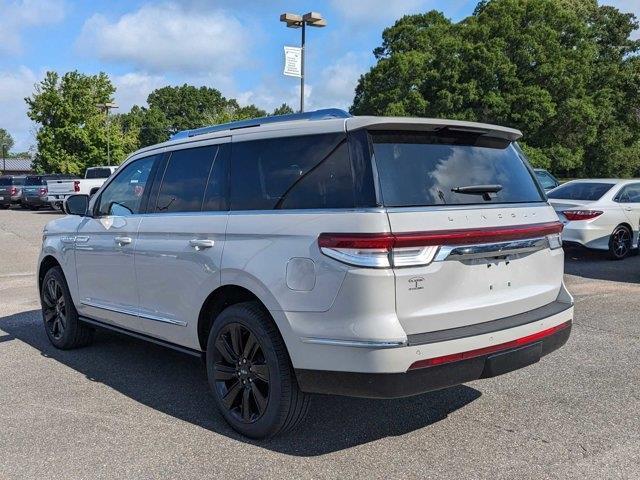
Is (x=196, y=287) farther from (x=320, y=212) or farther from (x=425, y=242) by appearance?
(x=425, y=242)

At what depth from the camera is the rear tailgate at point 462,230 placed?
125 inches

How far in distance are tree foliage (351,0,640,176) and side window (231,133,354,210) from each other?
101ft

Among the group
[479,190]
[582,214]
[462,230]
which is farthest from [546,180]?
[462,230]

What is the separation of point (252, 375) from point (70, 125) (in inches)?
1704

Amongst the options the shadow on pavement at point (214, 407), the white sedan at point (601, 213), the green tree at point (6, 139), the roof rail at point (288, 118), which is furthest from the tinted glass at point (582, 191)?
the green tree at point (6, 139)

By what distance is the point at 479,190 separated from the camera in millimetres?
3627

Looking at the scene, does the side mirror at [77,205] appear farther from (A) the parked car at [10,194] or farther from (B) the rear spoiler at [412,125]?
(A) the parked car at [10,194]

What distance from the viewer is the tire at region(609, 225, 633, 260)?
36.8 feet

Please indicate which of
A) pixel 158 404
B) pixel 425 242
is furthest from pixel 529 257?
pixel 158 404

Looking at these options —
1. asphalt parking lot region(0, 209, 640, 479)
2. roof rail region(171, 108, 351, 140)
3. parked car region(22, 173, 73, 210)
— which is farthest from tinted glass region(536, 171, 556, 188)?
parked car region(22, 173, 73, 210)

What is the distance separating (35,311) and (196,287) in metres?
4.60

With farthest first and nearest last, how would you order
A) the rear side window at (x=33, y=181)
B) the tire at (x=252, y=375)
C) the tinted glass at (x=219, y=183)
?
the rear side window at (x=33, y=181)
the tinted glass at (x=219, y=183)
the tire at (x=252, y=375)

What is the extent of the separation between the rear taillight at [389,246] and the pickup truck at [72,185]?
22.7 m

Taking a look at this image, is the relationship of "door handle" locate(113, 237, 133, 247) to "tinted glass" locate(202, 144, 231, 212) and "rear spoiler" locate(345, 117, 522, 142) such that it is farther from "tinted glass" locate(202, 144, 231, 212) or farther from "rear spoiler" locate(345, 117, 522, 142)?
"rear spoiler" locate(345, 117, 522, 142)
